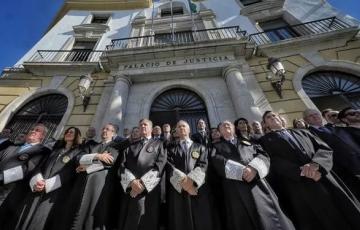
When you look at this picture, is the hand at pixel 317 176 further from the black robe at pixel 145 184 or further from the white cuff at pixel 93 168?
the white cuff at pixel 93 168

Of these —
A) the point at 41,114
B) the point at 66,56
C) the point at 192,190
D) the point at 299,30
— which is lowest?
the point at 192,190

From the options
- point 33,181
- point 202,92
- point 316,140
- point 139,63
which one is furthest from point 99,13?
point 316,140

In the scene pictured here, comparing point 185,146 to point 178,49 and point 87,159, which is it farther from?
point 178,49

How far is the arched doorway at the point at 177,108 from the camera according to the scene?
6525 mm

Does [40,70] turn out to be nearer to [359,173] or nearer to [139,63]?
[139,63]

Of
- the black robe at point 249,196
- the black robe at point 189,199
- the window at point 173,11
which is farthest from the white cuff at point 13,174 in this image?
the window at point 173,11

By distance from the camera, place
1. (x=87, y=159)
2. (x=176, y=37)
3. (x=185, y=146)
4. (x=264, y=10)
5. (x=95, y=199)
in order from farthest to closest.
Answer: (x=264, y=10) → (x=176, y=37) → (x=185, y=146) → (x=87, y=159) → (x=95, y=199)

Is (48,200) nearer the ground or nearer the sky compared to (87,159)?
nearer the ground

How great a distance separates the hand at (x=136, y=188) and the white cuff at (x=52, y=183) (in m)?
1.06

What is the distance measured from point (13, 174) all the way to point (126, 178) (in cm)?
166

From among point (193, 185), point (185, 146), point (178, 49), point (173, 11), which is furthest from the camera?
point (173, 11)

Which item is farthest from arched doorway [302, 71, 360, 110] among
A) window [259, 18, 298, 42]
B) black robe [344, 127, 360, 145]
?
black robe [344, 127, 360, 145]

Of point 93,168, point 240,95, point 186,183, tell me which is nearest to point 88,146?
point 93,168

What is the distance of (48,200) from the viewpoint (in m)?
2.41
